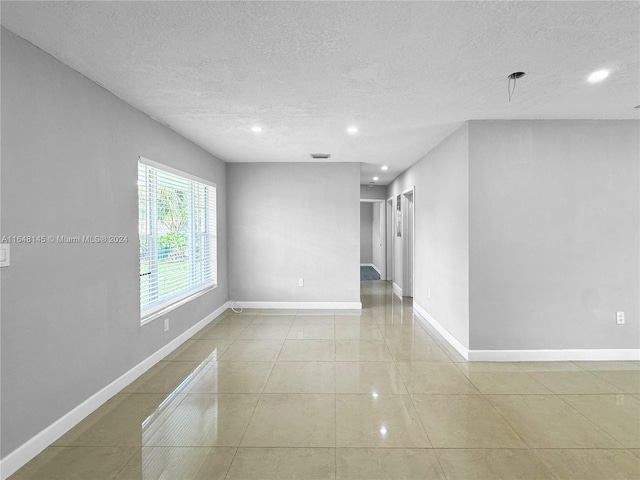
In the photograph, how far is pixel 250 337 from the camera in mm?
4395

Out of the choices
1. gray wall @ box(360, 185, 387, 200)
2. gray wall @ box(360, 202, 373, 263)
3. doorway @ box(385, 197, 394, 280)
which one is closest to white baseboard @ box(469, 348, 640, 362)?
doorway @ box(385, 197, 394, 280)

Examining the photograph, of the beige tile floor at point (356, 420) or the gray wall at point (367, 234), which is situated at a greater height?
the gray wall at point (367, 234)

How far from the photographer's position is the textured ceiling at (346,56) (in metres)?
1.78

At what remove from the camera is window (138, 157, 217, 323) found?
11.4ft

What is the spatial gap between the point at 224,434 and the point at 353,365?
1519 mm

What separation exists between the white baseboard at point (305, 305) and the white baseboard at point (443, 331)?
39.4 inches

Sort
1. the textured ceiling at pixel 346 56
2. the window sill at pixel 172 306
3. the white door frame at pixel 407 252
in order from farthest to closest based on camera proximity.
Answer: the white door frame at pixel 407 252
the window sill at pixel 172 306
the textured ceiling at pixel 346 56

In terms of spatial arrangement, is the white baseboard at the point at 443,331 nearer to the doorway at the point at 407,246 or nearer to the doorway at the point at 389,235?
the doorway at the point at 407,246

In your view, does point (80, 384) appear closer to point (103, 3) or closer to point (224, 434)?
point (224, 434)

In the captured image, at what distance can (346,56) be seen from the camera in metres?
2.21

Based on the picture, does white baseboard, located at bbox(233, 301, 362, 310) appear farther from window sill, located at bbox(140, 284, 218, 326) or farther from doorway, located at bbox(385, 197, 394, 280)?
doorway, located at bbox(385, 197, 394, 280)

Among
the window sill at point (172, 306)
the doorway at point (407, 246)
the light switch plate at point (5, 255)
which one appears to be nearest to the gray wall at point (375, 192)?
the doorway at point (407, 246)

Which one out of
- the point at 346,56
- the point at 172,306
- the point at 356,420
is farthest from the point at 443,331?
the point at 346,56

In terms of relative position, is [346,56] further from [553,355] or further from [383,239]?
[383,239]
